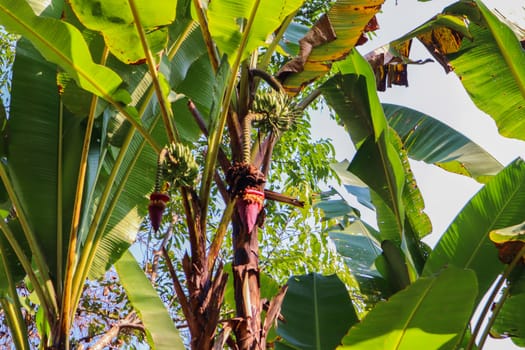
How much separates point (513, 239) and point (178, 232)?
347cm

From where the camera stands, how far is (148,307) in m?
2.74

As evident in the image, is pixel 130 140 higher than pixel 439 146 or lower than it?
higher

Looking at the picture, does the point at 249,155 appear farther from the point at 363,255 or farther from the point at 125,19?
the point at 363,255

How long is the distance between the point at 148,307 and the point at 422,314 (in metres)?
1.27

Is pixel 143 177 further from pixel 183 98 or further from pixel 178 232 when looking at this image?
pixel 178 232

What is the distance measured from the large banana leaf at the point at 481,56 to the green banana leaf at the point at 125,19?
1206mm

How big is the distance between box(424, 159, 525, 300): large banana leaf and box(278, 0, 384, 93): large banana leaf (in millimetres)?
820

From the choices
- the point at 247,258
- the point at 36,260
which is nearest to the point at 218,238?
the point at 247,258

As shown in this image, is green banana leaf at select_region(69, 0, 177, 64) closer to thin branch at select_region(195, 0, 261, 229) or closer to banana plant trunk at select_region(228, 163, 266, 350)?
thin branch at select_region(195, 0, 261, 229)

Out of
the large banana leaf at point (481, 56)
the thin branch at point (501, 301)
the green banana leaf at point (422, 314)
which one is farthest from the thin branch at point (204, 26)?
the thin branch at point (501, 301)

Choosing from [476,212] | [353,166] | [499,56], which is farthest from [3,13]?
[499,56]

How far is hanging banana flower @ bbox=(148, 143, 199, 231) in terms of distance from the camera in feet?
5.95

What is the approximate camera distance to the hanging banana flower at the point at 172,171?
181 centimetres

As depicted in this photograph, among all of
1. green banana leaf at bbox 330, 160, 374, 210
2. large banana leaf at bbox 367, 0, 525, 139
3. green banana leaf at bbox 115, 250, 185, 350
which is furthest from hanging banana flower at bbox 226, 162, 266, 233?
green banana leaf at bbox 330, 160, 374, 210
